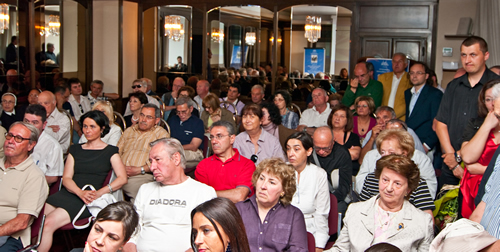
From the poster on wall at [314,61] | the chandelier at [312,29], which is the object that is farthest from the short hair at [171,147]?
the chandelier at [312,29]

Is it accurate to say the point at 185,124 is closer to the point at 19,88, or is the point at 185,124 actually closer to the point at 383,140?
the point at 383,140

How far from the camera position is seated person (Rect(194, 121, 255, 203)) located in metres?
3.58

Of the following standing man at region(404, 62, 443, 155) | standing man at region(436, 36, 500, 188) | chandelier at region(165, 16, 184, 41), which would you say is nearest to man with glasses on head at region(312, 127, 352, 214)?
standing man at region(436, 36, 500, 188)

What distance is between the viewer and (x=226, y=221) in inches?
72.1

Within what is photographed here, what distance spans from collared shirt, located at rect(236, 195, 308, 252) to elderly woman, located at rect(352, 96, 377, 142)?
8.15 ft

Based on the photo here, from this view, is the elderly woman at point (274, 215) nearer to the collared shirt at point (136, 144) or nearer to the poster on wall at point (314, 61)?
the collared shirt at point (136, 144)

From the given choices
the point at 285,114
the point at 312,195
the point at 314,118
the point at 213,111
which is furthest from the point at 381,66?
the point at 312,195

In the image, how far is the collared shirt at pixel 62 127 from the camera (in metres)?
5.07

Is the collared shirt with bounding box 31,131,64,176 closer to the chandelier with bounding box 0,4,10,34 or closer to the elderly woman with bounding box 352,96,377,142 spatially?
the elderly woman with bounding box 352,96,377,142

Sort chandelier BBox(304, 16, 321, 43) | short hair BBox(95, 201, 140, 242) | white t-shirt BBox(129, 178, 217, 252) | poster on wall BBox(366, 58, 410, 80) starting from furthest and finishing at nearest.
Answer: chandelier BBox(304, 16, 321, 43), poster on wall BBox(366, 58, 410, 80), white t-shirt BBox(129, 178, 217, 252), short hair BBox(95, 201, 140, 242)

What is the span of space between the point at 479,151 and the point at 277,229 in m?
1.20

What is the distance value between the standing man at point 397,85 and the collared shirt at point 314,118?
0.75 meters

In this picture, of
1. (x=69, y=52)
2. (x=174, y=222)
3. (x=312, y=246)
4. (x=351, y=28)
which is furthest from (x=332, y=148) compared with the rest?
(x=69, y=52)

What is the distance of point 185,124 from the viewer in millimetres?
5227
